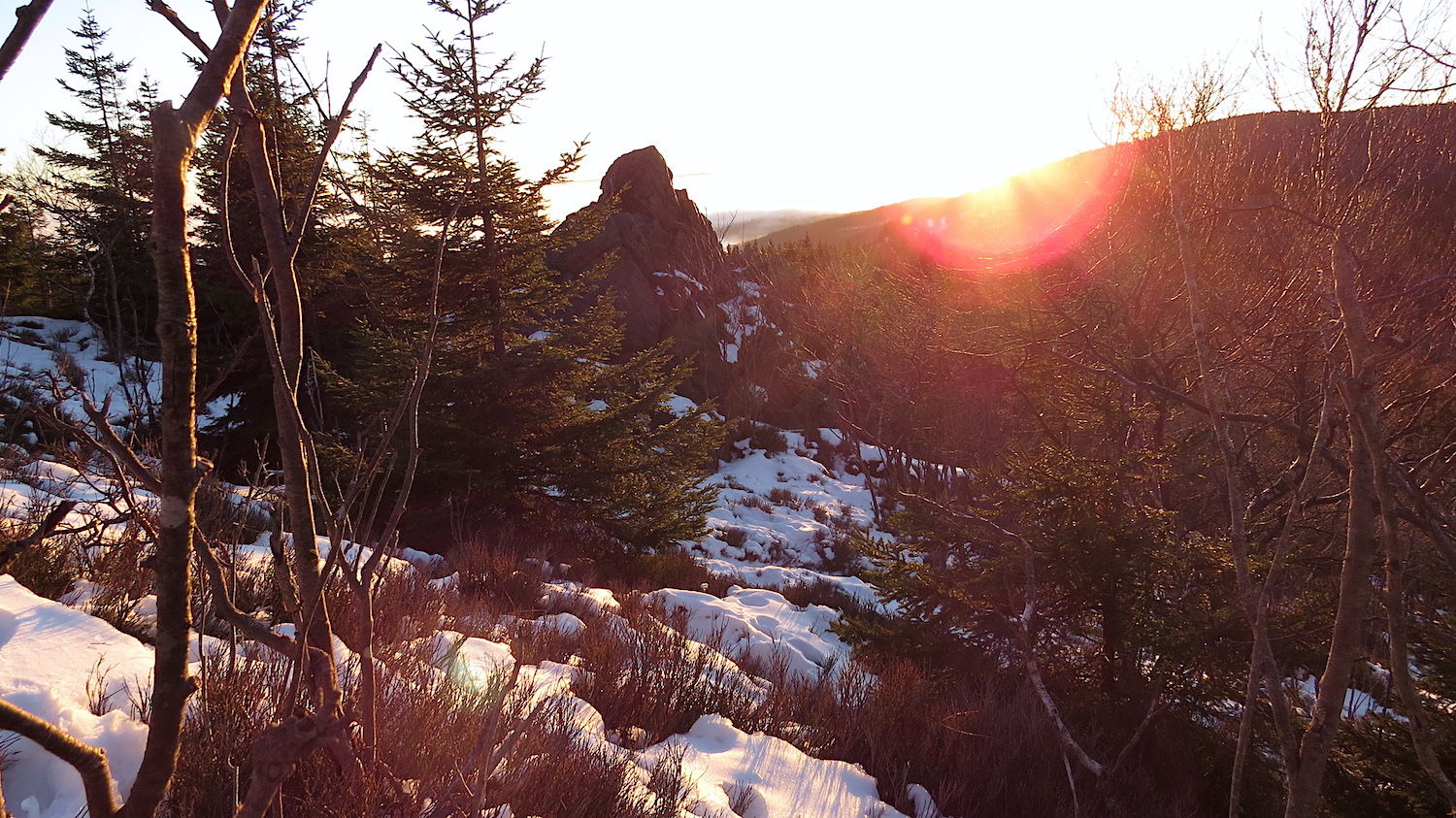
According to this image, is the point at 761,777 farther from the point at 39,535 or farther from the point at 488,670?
the point at 39,535

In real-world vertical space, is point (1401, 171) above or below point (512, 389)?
above

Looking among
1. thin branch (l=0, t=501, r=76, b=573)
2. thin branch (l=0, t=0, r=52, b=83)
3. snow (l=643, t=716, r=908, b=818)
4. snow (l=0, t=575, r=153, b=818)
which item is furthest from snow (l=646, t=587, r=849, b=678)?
thin branch (l=0, t=0, r=52, b=83)

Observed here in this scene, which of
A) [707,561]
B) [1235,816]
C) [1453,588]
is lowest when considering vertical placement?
[707,561]

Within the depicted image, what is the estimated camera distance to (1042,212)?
36.0 feet

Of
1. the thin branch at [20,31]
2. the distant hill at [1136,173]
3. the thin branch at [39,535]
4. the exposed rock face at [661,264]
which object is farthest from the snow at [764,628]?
the exposed rock face at [661,264]

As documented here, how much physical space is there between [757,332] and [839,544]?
12.1 metres

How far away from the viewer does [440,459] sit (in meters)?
7.23

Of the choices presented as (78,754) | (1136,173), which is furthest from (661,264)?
(78,754)

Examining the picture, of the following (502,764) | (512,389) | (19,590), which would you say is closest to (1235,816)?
(502,764)

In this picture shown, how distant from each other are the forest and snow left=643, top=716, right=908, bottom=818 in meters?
0.03

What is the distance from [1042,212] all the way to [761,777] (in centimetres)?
1074

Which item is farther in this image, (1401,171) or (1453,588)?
(1453,588)

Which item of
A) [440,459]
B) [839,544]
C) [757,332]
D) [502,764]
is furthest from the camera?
[757,332]

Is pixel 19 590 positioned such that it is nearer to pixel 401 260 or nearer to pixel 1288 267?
pixel 401 260
